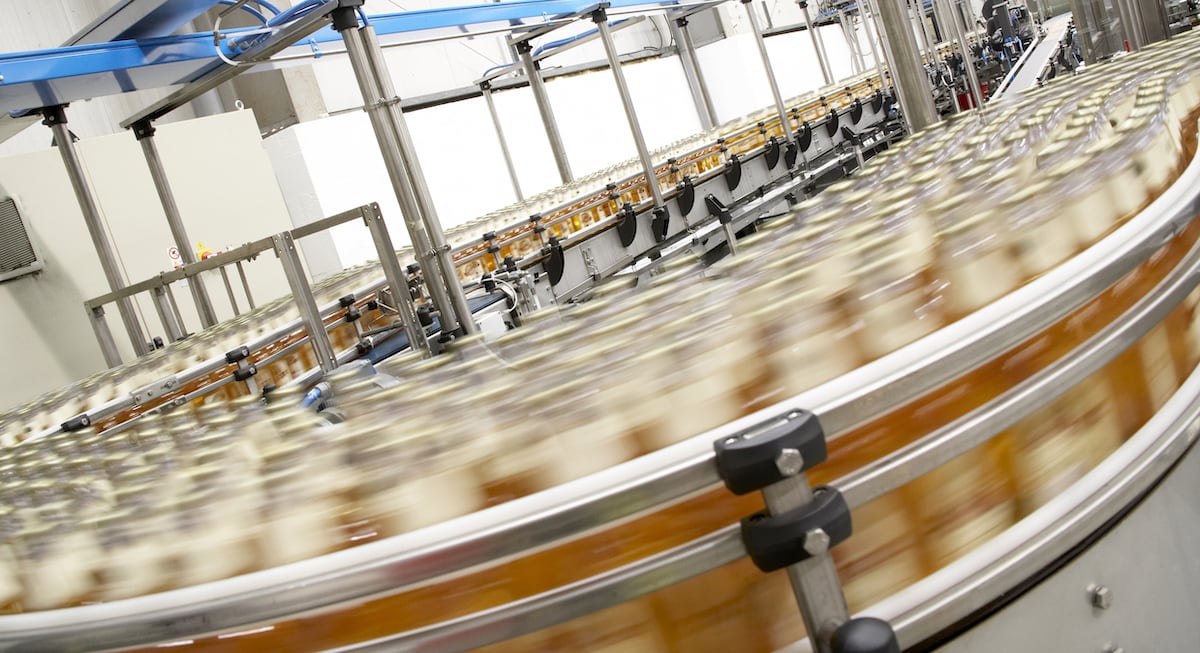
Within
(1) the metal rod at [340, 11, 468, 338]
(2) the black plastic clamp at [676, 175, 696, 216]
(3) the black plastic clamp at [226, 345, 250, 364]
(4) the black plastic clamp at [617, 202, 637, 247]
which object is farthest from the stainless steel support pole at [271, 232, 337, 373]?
(2) the black plastic clamp at [676, 175, 696, 216]

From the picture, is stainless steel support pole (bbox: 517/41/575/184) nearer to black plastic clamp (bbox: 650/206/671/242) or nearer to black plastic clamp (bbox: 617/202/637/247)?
black plastic clamp (bbox: 650/206/671/242)

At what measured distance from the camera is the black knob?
0.58m

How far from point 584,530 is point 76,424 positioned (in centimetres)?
192

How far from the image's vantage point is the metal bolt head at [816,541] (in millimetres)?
583

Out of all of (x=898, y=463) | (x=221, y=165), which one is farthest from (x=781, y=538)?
(x=221, y=165)

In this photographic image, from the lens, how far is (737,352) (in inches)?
26.6

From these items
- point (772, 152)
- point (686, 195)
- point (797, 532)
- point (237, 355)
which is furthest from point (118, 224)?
point (797, 532)

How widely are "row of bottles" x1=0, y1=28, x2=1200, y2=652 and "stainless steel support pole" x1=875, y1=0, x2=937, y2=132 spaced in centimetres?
210

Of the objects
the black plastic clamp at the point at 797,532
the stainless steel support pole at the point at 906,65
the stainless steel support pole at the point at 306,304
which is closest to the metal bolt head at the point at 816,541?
the black plastic clamp at the point at 797,532

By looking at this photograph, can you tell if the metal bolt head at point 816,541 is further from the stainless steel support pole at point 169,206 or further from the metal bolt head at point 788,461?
the stainless steel support pole at point 169,206

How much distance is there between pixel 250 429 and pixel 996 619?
791 millimetres

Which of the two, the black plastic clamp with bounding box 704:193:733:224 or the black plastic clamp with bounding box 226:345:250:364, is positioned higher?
the black plastic clamp with bounding box 226:345:250:364

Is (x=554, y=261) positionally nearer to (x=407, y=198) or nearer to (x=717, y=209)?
(x=407, y=198)

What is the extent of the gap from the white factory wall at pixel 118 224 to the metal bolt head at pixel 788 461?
458 cm
